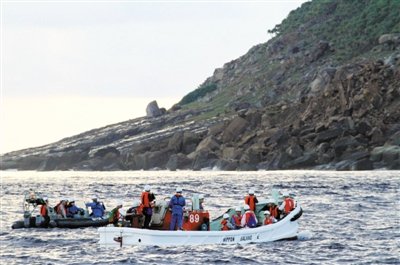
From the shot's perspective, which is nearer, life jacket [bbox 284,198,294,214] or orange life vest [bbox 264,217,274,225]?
orange life vest [bbox 264,217,274,225]

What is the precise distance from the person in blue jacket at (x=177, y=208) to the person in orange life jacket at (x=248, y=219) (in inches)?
142

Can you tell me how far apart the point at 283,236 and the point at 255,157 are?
13837 centimetres

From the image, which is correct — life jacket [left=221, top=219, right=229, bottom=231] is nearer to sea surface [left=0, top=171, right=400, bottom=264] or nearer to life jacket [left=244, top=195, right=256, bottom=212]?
sea surface [left=0, top=171, right=400, bottom=264]

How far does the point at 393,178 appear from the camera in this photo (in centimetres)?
13438

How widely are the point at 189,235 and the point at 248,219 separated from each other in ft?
12.5

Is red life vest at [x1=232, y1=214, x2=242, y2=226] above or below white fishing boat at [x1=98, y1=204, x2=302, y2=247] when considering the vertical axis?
above

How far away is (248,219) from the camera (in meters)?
58.8

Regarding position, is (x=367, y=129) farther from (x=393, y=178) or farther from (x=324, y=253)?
(x=324, y=253)

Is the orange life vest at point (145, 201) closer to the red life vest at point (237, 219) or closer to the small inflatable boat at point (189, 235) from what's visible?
the small inflatable boat at point (189, 235)

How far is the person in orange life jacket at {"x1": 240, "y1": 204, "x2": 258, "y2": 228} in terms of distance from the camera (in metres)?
58.6

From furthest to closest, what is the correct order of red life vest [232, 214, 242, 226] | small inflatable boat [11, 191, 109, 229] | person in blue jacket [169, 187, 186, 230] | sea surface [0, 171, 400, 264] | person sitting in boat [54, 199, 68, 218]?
person sitting in boat [54, 199, 68, 218]
small inflatable boat [11, 191, 109, 229]
red life vest [232, 214, 242, 226]
person in blue jacket [169, 187, 186, 230]
sea surface [0, 171, 400, 264]

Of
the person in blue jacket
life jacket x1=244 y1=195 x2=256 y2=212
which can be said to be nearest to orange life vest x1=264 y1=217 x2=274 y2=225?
life jacket x1=244 y1=195 x2=256 y2=212

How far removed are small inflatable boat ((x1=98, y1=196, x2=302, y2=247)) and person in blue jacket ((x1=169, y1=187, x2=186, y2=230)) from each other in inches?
21.9

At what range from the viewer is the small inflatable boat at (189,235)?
56.7 meters
